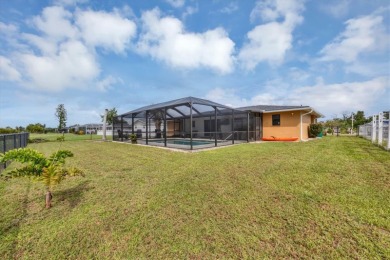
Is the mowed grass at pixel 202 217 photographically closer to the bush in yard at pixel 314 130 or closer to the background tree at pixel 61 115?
the bush in yard at pixel 314 130

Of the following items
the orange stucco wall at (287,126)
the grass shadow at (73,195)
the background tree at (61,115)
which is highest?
the background tree at (61,115)

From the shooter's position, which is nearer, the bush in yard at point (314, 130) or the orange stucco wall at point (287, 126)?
the orange stucco wall at point (287, 126)

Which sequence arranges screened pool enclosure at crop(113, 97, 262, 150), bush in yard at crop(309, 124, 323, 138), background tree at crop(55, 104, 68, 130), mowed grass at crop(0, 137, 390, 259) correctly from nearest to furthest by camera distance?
mowed grass at crop(0, 137, 390, 259)
screened pool enclosure at crop(113, 97, 262, 150)
bush in yard at crop(309, 124, 323, 138)
background tree at crop(55, 104, 68, 130)

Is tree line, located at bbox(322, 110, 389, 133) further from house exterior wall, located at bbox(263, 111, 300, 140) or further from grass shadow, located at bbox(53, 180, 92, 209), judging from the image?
grass shadow, located at bbox(53, 180, 92, 209)

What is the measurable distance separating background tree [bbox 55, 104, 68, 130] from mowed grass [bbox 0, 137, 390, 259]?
62483 mm

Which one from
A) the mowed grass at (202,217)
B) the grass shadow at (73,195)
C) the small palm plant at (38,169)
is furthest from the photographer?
the grass shadow at (73,195)

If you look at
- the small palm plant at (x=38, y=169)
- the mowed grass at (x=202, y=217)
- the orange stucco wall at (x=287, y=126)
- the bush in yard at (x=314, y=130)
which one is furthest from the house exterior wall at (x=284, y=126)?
the small palm plant at (x=38, y=169)

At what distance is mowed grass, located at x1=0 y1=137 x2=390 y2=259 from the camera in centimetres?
212

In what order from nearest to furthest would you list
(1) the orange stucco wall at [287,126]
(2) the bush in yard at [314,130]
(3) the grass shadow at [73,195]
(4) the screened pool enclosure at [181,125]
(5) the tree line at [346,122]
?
(3) the grass shadow at [73,195] < (4) the screened pool enclosure at [181,125] < (1) the orange stucco wall at [287,126] < (2) the bush in yard at [314,130] < (5) the tree line at [346,122]

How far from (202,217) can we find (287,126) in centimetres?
1478

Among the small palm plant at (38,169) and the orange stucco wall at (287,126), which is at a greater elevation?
the orange stucco wall at (287,126)

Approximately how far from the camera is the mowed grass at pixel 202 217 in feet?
6.95

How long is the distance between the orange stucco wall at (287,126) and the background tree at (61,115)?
198 ft

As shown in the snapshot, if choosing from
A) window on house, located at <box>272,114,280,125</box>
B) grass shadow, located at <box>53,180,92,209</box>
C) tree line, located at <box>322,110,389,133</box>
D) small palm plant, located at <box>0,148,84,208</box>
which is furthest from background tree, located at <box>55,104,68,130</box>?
tree line, located at <box>322,110,389,133</box>
